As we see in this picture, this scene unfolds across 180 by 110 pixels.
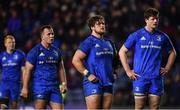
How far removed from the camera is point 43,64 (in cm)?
1107

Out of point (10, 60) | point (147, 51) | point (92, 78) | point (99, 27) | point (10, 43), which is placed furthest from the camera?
point (10, 60)

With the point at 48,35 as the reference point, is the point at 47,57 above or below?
below

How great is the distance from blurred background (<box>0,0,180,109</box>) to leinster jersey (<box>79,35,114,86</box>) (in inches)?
291

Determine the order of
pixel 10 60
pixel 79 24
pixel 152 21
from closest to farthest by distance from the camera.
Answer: pixel 152 21
pixel 10 60
pixel 79 24

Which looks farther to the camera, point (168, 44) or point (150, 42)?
point (168, 44)

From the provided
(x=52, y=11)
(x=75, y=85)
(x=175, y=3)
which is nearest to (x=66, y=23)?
(x=52, y=11)

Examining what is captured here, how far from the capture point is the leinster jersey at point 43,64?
11031 mm

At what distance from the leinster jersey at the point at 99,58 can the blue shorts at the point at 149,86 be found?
524 mm

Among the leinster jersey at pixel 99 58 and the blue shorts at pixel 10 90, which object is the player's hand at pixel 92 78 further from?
the blue shorts at pixel 10 90

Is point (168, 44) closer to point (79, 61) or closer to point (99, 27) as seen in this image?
point (99, 27)

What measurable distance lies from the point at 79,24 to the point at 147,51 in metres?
10.0

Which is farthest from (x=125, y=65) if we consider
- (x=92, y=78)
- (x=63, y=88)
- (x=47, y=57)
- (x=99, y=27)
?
(x=47, y=57)

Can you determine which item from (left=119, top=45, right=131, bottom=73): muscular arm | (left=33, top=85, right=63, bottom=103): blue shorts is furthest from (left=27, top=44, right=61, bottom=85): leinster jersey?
(left=119, top=45, right=131, bottom=73): muscular arm

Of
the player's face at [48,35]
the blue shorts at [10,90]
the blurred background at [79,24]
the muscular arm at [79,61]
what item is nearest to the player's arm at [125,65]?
the muscular arm at [79,61]
